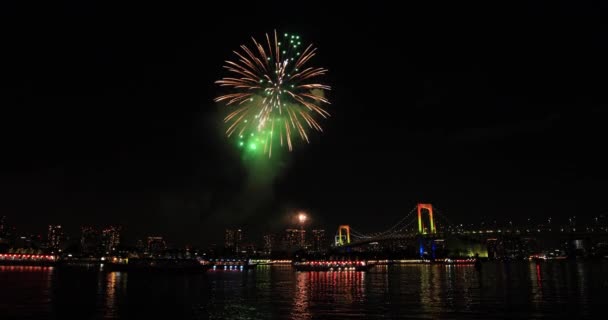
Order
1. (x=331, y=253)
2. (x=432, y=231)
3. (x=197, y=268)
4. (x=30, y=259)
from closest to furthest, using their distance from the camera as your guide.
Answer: (x=197, y=268), (x=432, y=231), (x=30, y=259), (x=331, y=253)

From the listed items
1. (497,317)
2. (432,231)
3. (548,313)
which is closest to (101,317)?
(497,317)

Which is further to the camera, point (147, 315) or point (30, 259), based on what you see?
point (30, 259)

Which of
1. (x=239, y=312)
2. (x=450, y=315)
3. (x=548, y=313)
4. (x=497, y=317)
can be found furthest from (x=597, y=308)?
(x=239, y=312)

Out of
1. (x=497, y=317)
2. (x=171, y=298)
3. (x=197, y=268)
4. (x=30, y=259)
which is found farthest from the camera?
(x=30, y=259)

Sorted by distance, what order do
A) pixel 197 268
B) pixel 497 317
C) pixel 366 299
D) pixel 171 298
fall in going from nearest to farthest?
pixel 497 317, pixel 366 299, pixel 171 298, pixel 197 268

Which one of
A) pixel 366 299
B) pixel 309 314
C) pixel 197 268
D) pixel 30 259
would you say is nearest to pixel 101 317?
→ pixel 309 314

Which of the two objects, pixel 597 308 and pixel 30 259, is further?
pixel 30 259

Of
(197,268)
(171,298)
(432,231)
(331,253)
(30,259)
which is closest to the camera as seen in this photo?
(171,298)

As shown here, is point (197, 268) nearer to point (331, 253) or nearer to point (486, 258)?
point (331, 253)

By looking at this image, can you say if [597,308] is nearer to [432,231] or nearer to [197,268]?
[197,268]
